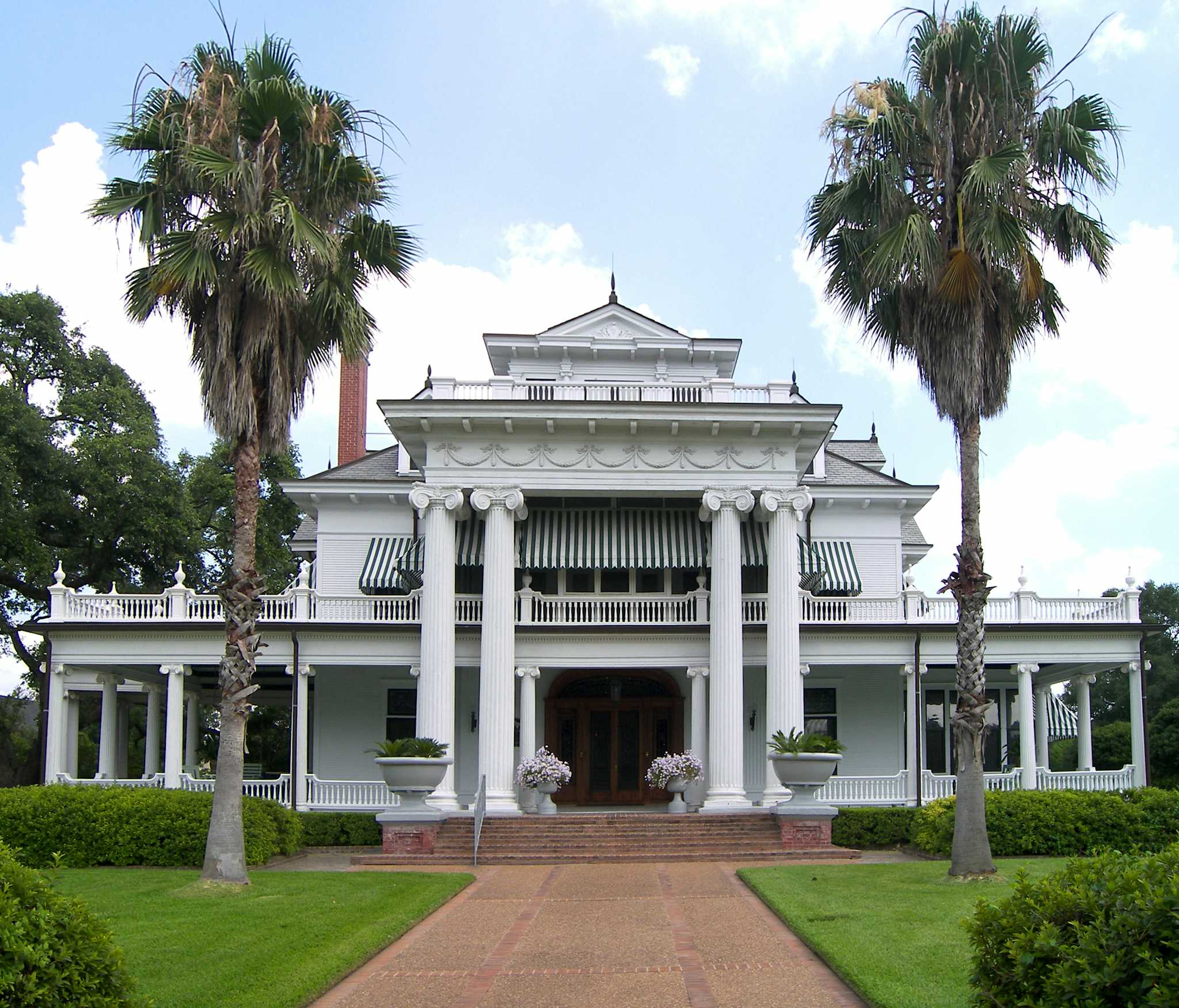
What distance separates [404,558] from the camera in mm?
31625

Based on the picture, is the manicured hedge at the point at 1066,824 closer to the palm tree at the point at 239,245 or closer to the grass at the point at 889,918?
the grass at the point at 889,918

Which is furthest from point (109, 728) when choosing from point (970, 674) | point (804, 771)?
point (970, 674)

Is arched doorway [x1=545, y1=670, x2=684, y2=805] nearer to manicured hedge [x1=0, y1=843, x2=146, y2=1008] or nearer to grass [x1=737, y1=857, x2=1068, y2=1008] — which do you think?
grass [x1=737, y1=857, x2=1068, y2=1008]

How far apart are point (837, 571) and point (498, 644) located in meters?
10.1

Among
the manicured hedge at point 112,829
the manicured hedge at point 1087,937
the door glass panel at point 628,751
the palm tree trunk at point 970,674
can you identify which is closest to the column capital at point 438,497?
the door glass panel at point 628,751

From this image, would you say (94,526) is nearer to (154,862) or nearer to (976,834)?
(154,862)

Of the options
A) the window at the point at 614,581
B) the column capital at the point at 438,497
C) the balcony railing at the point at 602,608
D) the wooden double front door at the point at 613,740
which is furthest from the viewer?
the wooden double front door at the point at 613,740

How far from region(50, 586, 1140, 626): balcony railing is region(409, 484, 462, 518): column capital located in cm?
287

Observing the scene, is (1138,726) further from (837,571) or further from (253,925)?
(253,925)

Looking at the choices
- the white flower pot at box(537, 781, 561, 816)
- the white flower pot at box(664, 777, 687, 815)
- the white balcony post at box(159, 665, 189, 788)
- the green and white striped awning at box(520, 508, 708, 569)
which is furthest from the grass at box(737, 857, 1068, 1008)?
the white balcony post at box(159, 665, 189, 788)

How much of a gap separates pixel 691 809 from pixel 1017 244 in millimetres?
16047

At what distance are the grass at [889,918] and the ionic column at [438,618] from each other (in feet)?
29.4

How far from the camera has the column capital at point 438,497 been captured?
93.1ft

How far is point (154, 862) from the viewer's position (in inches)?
883
